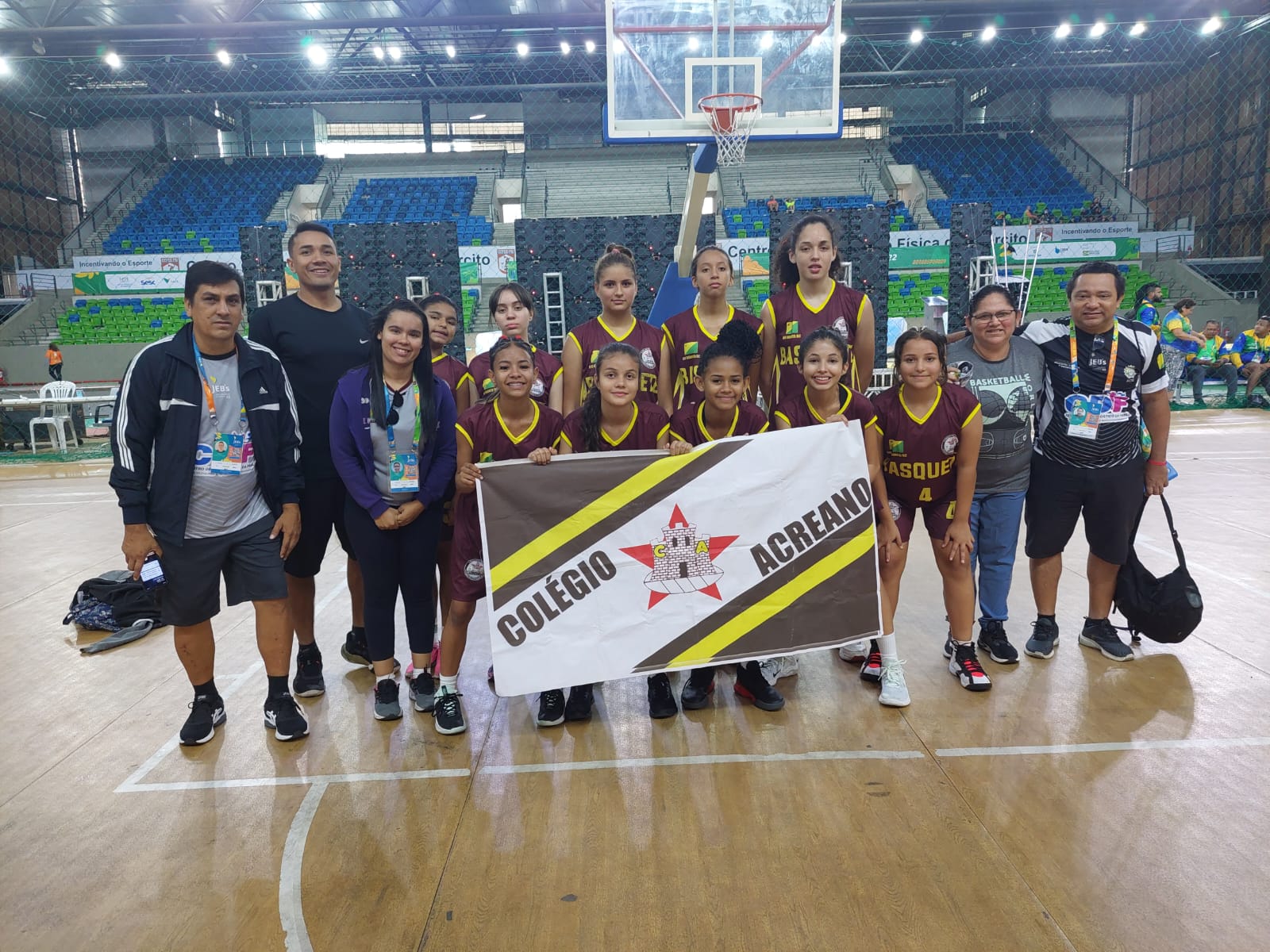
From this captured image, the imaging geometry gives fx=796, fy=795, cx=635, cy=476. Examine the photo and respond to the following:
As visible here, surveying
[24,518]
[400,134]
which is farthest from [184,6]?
[24,518]

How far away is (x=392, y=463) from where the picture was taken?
3045mm

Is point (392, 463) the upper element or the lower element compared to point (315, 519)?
upper

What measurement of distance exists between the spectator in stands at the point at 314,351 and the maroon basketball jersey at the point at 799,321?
1871 mm

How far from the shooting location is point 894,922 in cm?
198

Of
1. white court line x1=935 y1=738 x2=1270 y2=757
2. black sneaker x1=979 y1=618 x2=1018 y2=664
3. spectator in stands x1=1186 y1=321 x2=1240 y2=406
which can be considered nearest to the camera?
white court line x1=935 y1=738 x2=1270 y2=757

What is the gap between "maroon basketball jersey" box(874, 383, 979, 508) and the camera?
323 cm

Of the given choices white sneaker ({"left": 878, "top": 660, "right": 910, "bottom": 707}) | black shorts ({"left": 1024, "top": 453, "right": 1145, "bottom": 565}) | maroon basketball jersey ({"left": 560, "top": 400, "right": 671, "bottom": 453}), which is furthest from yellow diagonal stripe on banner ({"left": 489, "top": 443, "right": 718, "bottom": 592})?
black shorts ({"left": 1024, "top": 453, "right": 1145, "bottom": 565})

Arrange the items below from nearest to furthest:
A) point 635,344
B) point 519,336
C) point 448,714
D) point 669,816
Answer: point 669,816 → point 448,714 → point 635,344 → point 519,336

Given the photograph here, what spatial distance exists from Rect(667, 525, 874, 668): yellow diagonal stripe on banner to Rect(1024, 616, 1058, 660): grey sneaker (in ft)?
3.60

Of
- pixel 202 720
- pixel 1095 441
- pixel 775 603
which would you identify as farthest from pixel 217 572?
pixel 1095 441

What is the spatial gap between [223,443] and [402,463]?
0.63 m

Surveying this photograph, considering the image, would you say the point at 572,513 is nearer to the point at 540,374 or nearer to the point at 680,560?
the point at 680,560

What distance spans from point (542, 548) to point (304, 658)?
133cm

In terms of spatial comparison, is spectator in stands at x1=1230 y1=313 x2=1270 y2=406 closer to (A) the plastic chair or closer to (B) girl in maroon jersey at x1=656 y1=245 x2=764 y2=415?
(B) girl in maroon jersey at x1=656 y1=245 x2=764 y2=415
